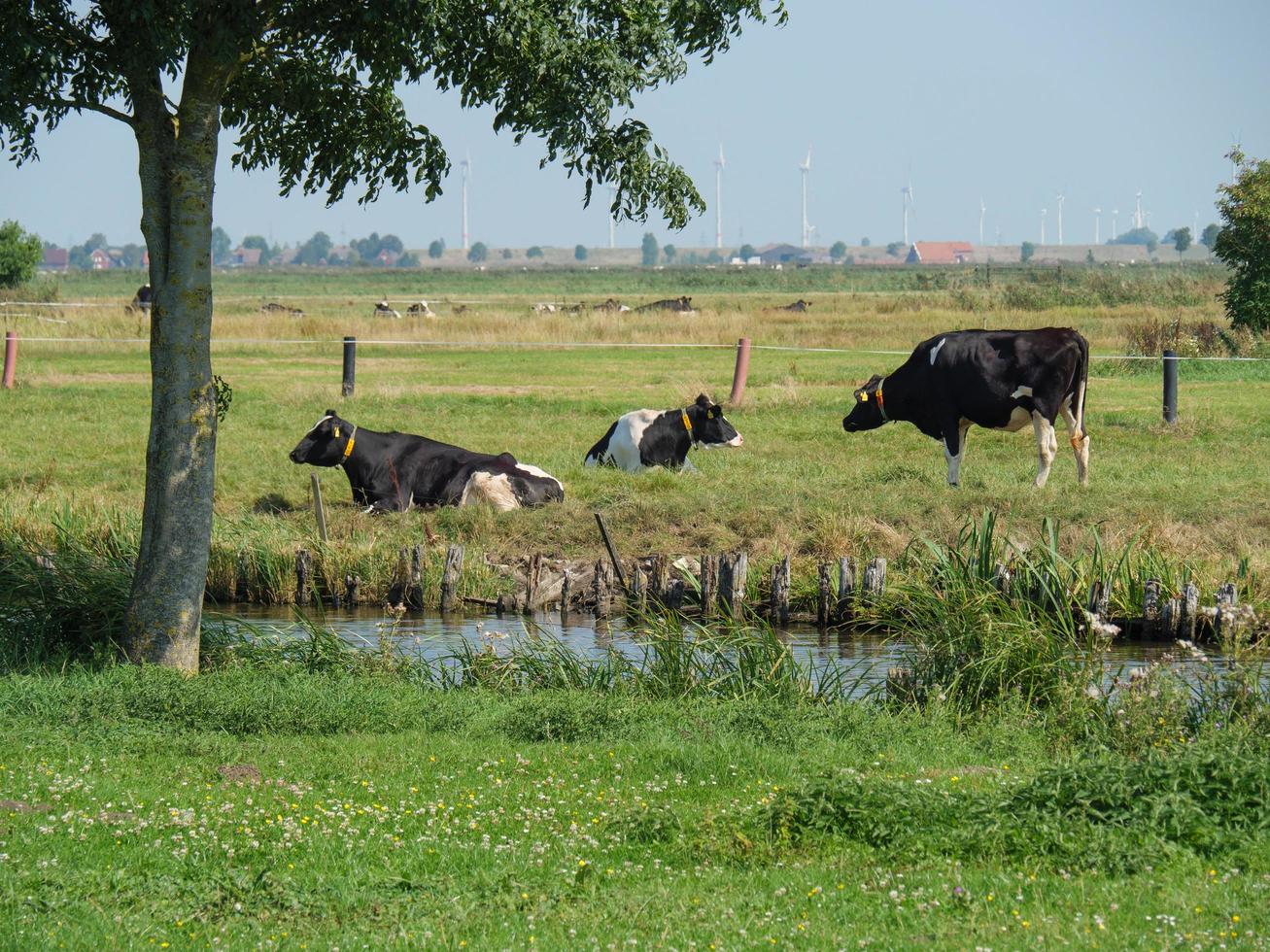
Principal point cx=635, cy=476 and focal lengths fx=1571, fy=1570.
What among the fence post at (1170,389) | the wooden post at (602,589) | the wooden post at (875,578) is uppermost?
the fence post at (1170,389)

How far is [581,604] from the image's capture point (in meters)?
14.9

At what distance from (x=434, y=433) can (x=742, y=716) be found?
45.4 ft

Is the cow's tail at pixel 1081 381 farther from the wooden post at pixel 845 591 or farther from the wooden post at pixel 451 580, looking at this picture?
the wooden post at pixel 451 580

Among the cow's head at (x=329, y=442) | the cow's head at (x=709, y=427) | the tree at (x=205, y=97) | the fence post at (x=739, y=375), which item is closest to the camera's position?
the tree at (x=205, y=97)

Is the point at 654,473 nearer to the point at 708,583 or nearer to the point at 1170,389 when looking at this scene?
the point at 708,583

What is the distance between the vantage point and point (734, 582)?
13.9 meters

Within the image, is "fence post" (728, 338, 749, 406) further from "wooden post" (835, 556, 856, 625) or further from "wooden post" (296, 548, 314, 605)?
"wooden post" (835, 556, 856, 625)

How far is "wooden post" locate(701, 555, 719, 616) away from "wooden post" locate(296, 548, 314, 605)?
3.80m

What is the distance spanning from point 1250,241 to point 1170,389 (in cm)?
1288

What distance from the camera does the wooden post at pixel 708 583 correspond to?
45.8 feet

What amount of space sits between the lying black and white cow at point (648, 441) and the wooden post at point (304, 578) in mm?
5128

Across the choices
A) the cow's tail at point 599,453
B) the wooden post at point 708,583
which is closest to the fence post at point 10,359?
the cow's tail at point 599,453

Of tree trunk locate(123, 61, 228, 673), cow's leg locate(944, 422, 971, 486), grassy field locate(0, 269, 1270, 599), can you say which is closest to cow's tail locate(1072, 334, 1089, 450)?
grassy field locate(0, 269, 1270, 599)

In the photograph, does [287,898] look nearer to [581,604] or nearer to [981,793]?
[981,793]
